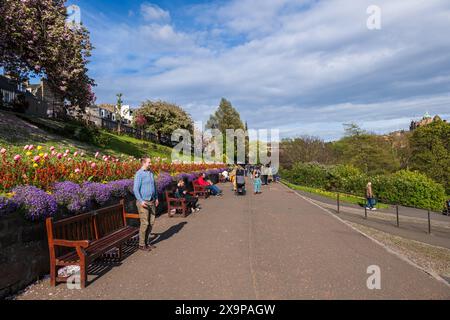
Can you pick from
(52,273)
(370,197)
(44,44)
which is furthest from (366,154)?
(52,273)

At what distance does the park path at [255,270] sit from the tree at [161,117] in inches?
1519

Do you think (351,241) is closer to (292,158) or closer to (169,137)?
(292,158)

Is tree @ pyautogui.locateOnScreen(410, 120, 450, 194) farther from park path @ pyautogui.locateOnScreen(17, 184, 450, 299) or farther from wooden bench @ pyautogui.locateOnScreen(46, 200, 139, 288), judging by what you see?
wooden bench @ pyautogui.locateOnScreen(46, 200, 139, 288)

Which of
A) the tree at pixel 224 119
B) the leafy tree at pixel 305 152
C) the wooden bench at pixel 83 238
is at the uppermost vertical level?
the tree at pixel 224 119

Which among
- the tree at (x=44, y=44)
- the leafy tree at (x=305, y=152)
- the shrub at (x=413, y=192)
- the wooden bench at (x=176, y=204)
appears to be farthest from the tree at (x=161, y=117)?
the wooden bench at (x=176, y=204)

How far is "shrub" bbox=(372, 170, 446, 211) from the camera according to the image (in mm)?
23000

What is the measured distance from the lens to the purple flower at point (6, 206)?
12.0 ft

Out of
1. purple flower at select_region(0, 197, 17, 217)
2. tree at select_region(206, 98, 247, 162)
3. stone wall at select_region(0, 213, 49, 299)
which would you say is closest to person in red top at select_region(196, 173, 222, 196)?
stone wall at select_region(0, 213, 49, 299)

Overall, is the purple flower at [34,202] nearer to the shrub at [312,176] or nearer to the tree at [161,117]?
the shrub at [312,176]

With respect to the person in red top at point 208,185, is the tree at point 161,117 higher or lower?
higher

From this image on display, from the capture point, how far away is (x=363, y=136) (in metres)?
43.4

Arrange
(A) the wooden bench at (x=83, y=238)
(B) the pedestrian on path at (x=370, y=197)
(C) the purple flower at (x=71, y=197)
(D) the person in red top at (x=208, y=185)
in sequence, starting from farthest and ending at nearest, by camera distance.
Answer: (B) the pedestrian on path at (x=370, y=197) → (D) the person in red top at (x=208, y=185) → (C) the purple flower at (x=71, y=197) → (A) the wooden bench at (x=83, y=238)

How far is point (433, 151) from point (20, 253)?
49.9 m
